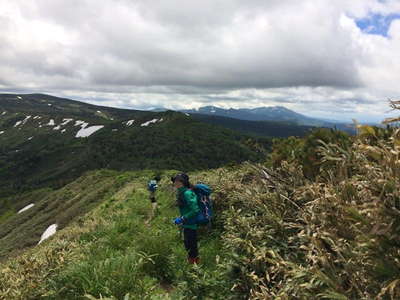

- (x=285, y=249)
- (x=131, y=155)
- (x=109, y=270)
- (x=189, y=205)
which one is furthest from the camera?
(x=131, y=155)

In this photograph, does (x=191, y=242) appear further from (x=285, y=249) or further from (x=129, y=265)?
(x=285, y=249)

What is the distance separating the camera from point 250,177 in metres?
11.5

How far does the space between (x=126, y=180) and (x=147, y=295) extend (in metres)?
32.3

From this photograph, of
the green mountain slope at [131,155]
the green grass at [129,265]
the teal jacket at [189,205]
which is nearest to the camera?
the green grass at [129,265]

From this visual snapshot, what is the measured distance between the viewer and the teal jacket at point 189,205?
8352 mm

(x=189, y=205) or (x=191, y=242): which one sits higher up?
(x=189, y=205)

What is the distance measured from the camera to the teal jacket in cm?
835

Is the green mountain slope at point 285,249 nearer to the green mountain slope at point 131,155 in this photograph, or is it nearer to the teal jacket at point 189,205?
the teal jacket at point 189,205

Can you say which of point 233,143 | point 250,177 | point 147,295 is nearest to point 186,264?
point 147,295

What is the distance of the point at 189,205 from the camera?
850cm

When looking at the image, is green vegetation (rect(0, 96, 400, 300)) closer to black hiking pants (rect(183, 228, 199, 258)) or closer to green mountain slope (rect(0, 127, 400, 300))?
green mountain slope (rect(0, 127, 400, 300))

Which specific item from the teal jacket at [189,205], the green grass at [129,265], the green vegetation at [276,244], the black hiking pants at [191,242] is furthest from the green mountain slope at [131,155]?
the black hiking pants at [191,242]

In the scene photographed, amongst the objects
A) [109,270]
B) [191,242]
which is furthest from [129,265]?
[191,242]

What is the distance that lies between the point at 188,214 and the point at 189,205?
0.28m
